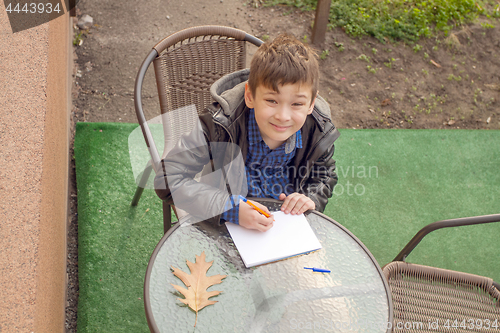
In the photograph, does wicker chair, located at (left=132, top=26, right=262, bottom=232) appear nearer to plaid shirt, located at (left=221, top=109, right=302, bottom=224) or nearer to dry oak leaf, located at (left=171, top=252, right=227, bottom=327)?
plaid shirt, located at (left=221, top=109, right=302, bottom=224)

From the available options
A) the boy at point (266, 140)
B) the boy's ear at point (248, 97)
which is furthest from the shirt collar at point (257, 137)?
the boy's ear at point (248, 97)

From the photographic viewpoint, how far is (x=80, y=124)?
302cm

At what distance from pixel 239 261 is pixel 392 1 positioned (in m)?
4.49

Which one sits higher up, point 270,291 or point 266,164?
point 266,164

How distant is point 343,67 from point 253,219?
294cm

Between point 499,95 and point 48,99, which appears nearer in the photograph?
point 48,99

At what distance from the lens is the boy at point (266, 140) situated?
1.60 m

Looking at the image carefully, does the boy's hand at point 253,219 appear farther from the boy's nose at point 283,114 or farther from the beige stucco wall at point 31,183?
the beige stucco wall at point 31,183

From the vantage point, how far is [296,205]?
1.71 metres

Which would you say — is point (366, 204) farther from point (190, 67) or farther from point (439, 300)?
point (190, 67)

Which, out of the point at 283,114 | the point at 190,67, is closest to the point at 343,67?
the point at 190,67

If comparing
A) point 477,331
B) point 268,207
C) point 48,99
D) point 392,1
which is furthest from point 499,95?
point 48,99

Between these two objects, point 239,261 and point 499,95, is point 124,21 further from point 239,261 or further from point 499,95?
point 499,95

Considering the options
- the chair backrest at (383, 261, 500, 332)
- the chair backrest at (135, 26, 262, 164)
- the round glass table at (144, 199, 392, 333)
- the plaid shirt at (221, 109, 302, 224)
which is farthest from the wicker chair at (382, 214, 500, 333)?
the chair backrest at (135, 26, 262, 164)
